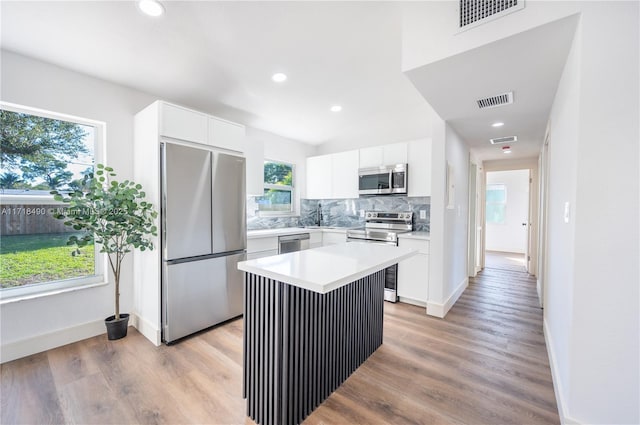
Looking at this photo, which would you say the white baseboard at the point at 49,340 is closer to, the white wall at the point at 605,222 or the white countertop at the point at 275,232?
the white countertop at the point at 275,232

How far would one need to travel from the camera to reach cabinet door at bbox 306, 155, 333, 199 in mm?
4605

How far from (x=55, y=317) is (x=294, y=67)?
3.12 m

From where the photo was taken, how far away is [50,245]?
8.01 feet

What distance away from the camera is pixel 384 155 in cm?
390

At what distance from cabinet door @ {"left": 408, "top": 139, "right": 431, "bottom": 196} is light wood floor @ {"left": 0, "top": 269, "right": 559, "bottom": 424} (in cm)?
175

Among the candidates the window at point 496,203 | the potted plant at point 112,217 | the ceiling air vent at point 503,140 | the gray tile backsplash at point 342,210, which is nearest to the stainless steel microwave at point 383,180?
the gray tile backsplash at point 342,210

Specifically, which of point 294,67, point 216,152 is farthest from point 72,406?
point 294,67

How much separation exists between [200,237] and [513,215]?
326 inches

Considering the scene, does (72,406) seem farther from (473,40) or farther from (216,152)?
(473,40)

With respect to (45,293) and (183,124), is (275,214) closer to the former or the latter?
(183,124)

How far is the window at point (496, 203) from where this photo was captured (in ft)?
25.2

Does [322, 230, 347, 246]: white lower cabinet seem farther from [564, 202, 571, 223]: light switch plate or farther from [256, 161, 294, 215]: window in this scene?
[564, 202, 571, 223]: light switch plate

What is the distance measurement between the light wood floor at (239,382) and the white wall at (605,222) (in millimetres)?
494

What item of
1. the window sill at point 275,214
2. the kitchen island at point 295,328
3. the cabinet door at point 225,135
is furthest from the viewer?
the window sill at point 275,214
